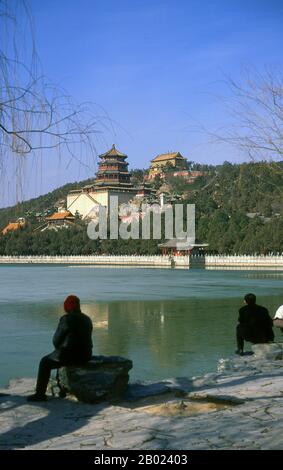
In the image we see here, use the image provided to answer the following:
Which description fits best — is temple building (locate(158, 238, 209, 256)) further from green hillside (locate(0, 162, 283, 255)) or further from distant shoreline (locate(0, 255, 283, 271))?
distant shoreline (locate(0, 255, 283, 271))

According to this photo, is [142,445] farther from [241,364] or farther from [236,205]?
[236,205]

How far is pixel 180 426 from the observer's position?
3.29 m

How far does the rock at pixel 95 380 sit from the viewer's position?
3.96 metres

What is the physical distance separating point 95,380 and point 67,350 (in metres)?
0.29

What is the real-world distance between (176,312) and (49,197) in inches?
3737

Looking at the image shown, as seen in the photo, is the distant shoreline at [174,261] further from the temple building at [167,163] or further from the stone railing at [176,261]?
the temple building at [167,163]

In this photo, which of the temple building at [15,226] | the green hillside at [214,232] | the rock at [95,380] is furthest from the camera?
the temple building at [15,226]

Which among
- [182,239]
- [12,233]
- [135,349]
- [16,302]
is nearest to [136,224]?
[182,239]

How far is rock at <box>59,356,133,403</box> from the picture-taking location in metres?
3.96

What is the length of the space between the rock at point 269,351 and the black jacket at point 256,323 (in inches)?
9.0

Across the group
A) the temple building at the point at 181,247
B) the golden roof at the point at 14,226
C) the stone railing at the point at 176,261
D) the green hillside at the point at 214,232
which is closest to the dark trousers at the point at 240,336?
the green hillside at the point at 214,232

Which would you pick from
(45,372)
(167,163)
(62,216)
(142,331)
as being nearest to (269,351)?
(45,372)

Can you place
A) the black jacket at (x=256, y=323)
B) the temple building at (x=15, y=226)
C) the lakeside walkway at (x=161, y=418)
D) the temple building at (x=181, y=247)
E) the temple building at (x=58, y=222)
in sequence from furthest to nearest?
1. the temple building at (x=15, y=226)
2. the temple building at (x=58, y=222)
3. the temple building at (x=181, y=247)
4. the black jacket at (x=256, y=323)
5. the lakeside walkway at (x=161, y=418)

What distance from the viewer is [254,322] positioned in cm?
634
